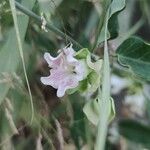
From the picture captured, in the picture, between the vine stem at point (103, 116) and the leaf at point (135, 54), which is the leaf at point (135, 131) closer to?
the leaf at point (135, 54)

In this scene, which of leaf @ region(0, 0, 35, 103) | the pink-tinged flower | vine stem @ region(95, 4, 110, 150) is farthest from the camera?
leaf @ region(0, 0, 35, 103)

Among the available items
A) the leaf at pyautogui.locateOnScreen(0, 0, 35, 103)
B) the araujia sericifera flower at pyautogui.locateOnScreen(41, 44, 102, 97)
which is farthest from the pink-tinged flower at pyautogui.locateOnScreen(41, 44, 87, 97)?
the leaf at pyautogui.locateOnScreen(0, 0, 35, 103)

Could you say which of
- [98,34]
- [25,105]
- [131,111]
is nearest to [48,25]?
[98,34]

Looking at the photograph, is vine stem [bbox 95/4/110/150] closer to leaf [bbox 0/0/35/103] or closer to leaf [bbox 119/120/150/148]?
leaf [bbox 0/0/35/103]

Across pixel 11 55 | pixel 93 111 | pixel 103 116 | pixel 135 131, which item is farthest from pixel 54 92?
pixel 103 116

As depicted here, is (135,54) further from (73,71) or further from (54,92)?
(54,92)

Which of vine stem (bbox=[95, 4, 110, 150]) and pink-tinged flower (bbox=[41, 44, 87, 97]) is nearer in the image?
vine stem (bbox=[95, 4, 110, 150])

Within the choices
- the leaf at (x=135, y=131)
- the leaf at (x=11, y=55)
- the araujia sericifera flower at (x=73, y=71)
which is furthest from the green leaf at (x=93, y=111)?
the leaf at (x=135, y=131)
